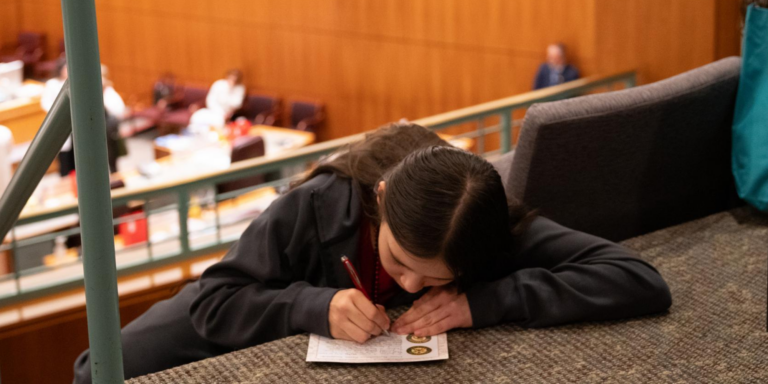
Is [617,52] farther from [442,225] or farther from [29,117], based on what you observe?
[29,117]

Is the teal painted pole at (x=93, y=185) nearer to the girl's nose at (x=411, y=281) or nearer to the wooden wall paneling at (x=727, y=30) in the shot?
the girl's nose at (x=411, y=281)

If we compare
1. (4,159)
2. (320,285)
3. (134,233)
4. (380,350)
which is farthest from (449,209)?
(134,233)

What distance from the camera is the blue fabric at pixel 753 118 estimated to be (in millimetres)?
2090

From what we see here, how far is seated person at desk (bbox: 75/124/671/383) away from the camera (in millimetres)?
1418

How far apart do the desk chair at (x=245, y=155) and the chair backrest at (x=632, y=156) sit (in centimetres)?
554

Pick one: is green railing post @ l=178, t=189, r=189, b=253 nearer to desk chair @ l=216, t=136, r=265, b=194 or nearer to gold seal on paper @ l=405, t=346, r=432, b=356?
gold seal on paper @ l=405, t=346, r=432, b=356

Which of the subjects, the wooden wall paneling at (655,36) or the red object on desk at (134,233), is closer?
the wooden wall paneling at (655,36)

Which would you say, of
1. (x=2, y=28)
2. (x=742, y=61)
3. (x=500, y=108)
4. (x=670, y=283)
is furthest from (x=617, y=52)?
(x=2, y=28)

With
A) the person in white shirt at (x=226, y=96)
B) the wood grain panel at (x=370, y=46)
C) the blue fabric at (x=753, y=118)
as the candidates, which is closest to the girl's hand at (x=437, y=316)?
the blue fabric at (x=753, y=118)

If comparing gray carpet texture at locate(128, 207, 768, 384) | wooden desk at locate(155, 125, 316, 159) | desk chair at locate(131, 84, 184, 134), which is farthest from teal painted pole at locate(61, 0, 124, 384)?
desk chair at locate(131, 84, 184, 134)

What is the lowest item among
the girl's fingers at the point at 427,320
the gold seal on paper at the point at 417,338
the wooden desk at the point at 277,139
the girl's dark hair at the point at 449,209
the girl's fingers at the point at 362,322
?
the wooden desk at the point at 277,139

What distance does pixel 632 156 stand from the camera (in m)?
2.21

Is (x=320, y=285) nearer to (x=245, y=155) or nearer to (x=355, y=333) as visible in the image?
(x=355, y=333)

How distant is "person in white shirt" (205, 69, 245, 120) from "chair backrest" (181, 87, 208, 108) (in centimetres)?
51
